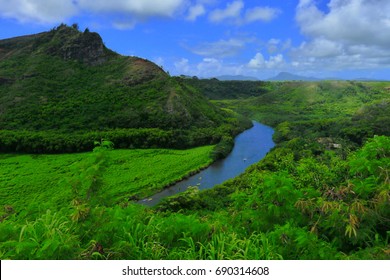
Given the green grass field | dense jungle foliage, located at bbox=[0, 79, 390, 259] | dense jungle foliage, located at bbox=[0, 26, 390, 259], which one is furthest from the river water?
dense jungle foliage, located at bbox=[0, 79, 390, 259]

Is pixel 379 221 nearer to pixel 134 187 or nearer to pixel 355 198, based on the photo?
pixel 355 198

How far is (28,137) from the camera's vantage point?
5666cm

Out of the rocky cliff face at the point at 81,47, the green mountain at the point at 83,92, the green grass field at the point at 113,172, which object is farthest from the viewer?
the rocky cliff face at the point at 81,47

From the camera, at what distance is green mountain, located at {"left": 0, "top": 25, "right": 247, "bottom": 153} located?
68.7m

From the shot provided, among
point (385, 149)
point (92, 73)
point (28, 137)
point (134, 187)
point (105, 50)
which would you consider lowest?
point (134, 187)

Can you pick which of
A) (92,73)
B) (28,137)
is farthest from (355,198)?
(92,73)

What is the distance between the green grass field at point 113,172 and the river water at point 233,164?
1.32 metres

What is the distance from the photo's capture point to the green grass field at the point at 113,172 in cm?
3925

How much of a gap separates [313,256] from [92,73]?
3721 inches

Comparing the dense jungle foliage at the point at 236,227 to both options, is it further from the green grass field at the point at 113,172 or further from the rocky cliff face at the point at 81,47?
the rocky cliff face at the point at 81,47

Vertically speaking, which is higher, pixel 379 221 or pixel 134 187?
pixel 379 221

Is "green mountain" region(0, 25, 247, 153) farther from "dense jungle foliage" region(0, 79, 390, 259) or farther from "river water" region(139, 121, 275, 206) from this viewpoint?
"dense jungle foliage" region(0, 79, 390, 259)

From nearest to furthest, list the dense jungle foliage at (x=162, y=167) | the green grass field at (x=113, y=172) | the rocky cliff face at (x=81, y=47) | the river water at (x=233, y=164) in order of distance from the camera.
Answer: the dense jungle foliage at (x=162, y=167) < the green grass field at (x=113, y=172) < the river water at (x=233, y=164) < the rocky cliff face at (x=81, y=47)

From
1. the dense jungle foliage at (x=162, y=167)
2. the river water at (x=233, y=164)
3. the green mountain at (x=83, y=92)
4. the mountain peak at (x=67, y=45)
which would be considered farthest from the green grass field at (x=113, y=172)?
the mountain peak at (x=67, y=45)
